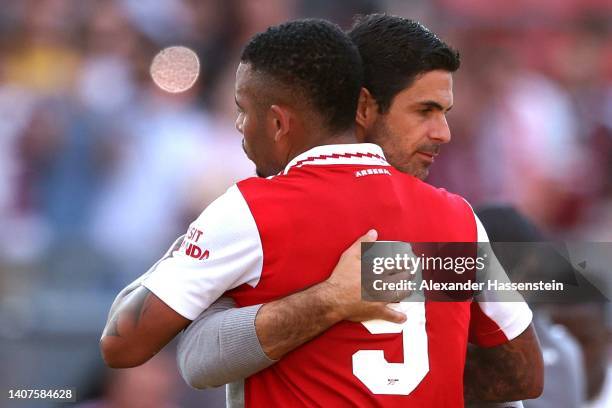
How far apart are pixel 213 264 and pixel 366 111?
68 centimetres

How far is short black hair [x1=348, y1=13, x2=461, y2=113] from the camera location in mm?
2895

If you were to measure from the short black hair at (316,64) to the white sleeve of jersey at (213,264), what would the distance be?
331mm

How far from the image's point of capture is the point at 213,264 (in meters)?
2.53

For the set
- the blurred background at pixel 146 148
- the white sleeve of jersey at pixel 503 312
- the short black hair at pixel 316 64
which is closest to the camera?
the short black hair at pixel 316 64

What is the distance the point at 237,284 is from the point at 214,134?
3968mm

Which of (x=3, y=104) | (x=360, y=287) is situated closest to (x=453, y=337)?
(x=360, y=287)

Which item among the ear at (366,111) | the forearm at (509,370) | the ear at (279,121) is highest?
the ear at (366,111)

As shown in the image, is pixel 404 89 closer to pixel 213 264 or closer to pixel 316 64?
pixel 316 64

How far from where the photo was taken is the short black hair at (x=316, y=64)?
266cm

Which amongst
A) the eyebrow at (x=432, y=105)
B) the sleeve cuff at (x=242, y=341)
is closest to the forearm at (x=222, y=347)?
the sleeve cuff at (x=242, y=341)

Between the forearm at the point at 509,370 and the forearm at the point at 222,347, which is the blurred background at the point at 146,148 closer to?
the forearm at the point at 509,370

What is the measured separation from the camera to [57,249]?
5.81 metres

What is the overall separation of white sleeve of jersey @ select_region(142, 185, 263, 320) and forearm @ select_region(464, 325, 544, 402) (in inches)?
30.2

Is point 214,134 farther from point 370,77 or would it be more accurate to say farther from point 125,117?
point 370,77
